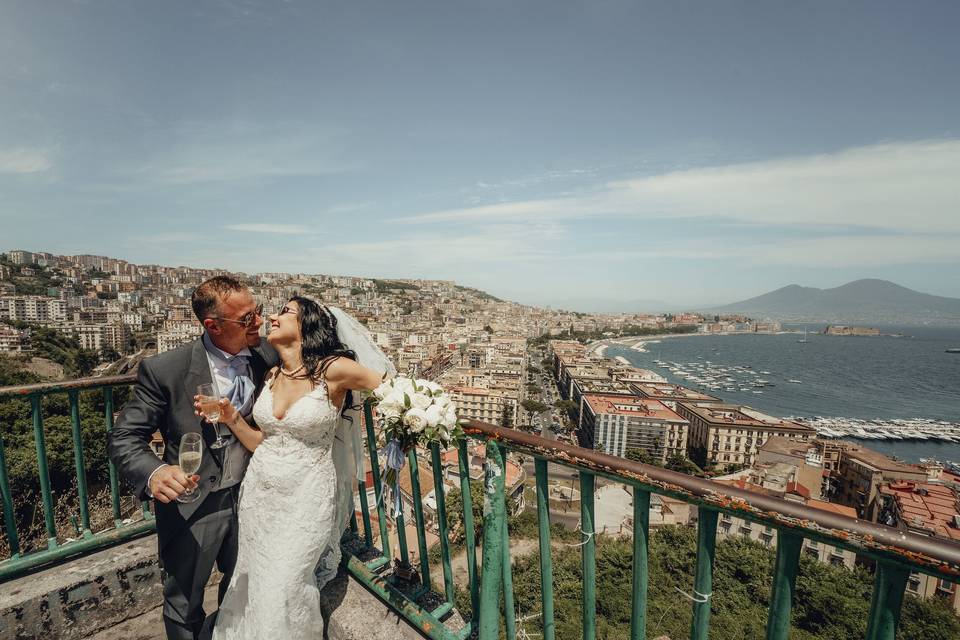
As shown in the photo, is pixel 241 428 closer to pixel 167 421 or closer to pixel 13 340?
pixel 167 421

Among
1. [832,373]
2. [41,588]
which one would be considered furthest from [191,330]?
[832,373]

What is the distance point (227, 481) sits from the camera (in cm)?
241

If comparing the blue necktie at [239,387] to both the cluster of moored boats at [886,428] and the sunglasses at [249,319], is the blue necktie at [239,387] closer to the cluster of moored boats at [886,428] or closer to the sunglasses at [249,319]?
the sunglasses at [249,319]

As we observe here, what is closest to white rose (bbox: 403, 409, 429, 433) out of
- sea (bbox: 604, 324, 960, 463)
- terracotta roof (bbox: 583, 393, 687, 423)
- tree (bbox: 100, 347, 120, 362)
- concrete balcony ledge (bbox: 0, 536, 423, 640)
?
concrete balcony ledge (bbox: 0, 536, 423, 640)

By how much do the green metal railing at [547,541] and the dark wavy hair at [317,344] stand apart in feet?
1.12

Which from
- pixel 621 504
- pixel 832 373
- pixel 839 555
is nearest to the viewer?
pixel 839 555

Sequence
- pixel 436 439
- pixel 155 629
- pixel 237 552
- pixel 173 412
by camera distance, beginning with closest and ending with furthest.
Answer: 1. pixel 436 439
2. pixel 173 412
3. pixel 237 552
4. pixel 155 629

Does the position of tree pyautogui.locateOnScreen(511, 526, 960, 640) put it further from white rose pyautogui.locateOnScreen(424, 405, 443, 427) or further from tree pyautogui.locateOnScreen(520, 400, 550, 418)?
tree pyautogui.locateOnScreen(520, 400, 550, 418)

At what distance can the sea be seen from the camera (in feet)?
212

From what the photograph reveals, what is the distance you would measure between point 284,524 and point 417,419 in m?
1.04

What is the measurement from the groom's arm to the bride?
34 cm

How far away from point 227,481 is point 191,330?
77.5 m

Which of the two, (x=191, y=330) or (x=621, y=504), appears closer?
(x=621, y=504)

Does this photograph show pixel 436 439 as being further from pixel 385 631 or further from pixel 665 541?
pixel 665 541
